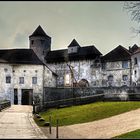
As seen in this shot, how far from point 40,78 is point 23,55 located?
6306 millimetres

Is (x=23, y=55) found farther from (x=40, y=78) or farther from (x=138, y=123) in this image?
(x=138, y=123)

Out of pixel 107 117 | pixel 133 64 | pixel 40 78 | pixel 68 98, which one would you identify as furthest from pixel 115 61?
pixel 107 117

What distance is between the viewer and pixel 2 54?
245 ft

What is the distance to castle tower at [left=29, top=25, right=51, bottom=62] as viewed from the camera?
89312mm

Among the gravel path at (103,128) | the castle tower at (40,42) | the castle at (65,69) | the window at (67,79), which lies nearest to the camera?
the gravel path at (103,128)

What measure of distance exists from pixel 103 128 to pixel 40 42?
2486 inches

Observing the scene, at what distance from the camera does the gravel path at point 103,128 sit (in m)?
24.4

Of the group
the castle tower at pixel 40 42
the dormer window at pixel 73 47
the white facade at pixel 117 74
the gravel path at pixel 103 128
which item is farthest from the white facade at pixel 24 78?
the gravel path at pixel 103 128

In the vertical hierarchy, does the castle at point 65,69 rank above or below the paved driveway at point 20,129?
above

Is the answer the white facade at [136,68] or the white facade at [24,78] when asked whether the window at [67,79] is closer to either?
the white facade at [24,78]

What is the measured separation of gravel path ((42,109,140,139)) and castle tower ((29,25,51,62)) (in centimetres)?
5646

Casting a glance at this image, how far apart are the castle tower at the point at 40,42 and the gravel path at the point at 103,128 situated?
56457mm

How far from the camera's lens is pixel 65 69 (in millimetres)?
82688

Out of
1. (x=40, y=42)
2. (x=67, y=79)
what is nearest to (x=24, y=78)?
(x=67, y=79)
